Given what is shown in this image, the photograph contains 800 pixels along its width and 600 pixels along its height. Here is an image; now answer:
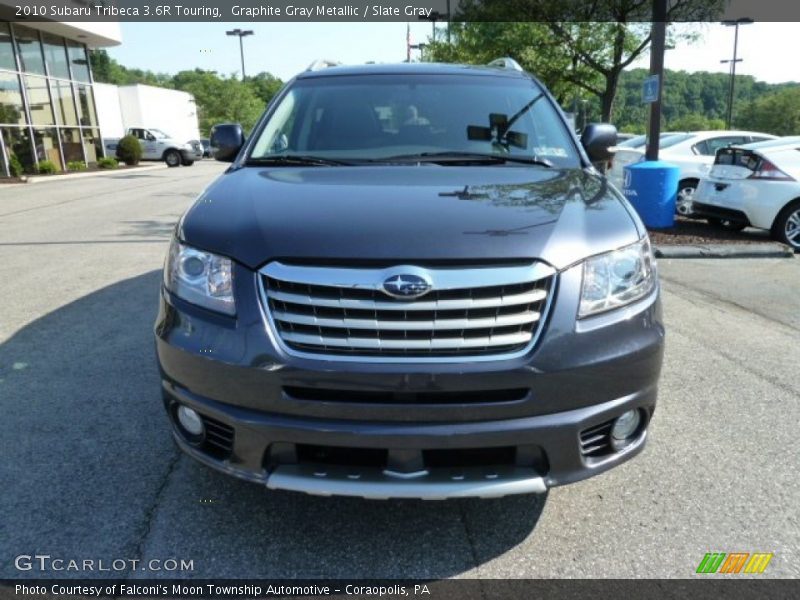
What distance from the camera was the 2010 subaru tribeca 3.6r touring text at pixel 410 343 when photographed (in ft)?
6.54

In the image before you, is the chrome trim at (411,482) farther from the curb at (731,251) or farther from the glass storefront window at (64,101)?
the glass storefront window at (64,101)

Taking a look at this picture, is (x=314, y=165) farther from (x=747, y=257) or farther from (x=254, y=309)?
(x=747, y=257)

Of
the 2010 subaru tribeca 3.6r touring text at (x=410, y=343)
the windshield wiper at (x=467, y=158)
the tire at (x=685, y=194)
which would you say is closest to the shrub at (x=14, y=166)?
the tire at (x=685, y=194)

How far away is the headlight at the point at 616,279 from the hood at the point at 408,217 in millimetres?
50

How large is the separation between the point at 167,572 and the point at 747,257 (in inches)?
310

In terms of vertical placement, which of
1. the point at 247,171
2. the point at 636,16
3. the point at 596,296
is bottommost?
the point at 596,296

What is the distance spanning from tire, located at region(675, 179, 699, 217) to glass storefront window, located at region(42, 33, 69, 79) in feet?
86.0

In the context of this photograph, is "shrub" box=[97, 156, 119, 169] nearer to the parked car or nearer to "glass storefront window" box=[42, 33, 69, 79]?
"glass storefront window" box=[42, 33, 69, 79]

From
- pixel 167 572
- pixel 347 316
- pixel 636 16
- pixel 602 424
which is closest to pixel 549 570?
pixel 602 424

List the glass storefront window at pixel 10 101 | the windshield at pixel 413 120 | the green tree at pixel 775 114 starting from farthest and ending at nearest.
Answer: the green tree at pixel 775 114
the glass storefront window at pixel 10 101
the windshield at pixel 413 120

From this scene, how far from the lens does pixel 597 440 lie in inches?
86.7

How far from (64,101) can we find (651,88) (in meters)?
26.3

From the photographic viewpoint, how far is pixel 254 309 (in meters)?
2.07

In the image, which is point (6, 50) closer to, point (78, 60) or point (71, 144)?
point (71, 144)
